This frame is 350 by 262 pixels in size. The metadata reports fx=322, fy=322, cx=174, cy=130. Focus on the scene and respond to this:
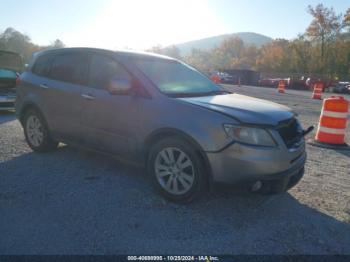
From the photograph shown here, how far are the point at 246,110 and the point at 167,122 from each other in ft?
2.90

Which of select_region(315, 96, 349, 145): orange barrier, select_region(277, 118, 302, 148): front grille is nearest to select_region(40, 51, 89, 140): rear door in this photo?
select_region(277, 118, 302, 148): front grille

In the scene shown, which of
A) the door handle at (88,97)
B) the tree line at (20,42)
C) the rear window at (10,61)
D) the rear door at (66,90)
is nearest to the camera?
the door handle at (88,97)

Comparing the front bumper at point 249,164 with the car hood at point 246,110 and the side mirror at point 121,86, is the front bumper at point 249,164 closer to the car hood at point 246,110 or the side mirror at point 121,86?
the car hood at point 246,110

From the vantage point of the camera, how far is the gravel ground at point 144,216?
292cm

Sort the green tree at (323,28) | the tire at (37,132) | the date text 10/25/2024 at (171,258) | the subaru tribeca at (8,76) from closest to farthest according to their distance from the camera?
the date text 10/25/2024 at (171,258) → the tire at (37,132) → the subaru tribeca at (8,76) → the green tree at (323,28)

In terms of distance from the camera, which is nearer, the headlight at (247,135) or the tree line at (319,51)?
the headlight at (247,135)

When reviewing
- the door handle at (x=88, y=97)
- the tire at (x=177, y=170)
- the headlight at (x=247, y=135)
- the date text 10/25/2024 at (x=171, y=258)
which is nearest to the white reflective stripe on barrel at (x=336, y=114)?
the headlight at (x=247, y=135)

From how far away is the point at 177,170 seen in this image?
365 centimetres

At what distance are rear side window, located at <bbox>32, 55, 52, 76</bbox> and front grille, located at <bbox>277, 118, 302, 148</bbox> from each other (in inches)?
149

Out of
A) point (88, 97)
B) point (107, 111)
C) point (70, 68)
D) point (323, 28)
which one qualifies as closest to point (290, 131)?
point (107, 111)

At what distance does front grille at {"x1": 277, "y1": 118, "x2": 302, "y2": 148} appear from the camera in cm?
348

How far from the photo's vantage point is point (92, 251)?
2.79 m

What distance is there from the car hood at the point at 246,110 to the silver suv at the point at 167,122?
0.04 feet

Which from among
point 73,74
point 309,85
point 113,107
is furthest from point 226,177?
point 309,85
